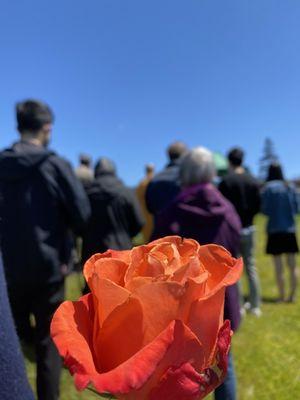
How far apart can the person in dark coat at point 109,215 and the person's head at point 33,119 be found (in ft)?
3.63

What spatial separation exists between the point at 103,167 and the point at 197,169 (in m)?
1.42

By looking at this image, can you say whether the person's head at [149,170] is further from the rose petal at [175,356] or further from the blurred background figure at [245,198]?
the rose petal at [175,356]

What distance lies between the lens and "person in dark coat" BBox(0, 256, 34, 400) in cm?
81

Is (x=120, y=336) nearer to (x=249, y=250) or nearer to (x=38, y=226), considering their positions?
(x=38, y=226)

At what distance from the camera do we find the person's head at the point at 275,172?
5.31 meters

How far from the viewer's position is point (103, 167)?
154 inches

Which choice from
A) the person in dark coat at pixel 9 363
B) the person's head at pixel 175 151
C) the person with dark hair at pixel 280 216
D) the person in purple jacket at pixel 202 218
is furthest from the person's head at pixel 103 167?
the person in dark coat at pixel 9 363

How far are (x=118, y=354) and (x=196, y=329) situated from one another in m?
0.08

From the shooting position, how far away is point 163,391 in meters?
0.41

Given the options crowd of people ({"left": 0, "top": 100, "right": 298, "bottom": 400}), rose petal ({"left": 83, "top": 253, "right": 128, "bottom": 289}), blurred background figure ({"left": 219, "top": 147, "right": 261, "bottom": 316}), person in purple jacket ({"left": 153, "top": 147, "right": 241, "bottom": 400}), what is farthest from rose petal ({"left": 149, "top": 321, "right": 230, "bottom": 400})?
blurred background figure ({"left": 219, "top": 147, "right": 261, "bottom": 316})

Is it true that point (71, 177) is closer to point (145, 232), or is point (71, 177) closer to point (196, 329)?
point (196, 329)

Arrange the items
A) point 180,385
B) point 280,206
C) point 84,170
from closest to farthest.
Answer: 1. point 180,385
2. point 280,206
3. point 84,170

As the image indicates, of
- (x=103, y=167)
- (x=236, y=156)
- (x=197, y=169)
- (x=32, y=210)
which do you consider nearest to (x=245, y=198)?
(x=236, y=156)

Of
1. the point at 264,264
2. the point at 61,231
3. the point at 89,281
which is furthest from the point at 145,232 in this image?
the point at 89,281
